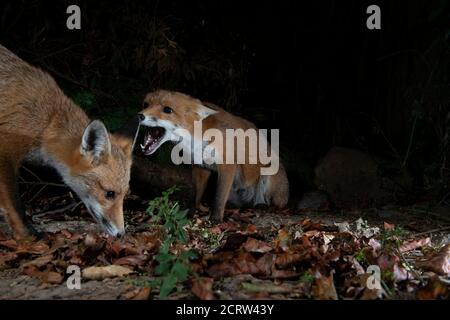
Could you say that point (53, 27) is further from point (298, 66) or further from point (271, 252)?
point (271, 252)

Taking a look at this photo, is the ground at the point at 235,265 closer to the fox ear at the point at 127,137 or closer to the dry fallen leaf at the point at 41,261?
the dry fallen leaf at the point at 41,261

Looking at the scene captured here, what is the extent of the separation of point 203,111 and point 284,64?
4469mm

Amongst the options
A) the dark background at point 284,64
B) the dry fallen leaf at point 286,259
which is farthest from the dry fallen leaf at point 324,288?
the dark background at point 284,64

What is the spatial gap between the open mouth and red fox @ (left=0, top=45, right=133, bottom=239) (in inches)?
43.1

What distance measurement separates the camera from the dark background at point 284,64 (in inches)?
276

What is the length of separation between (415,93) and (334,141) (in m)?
2.05

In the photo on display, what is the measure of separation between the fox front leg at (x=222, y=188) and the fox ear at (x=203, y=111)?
2.26 feet

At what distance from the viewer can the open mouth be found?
5.76 meters

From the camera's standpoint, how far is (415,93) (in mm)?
8031

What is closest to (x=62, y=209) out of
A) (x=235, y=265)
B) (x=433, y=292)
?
(x=235, y=265)

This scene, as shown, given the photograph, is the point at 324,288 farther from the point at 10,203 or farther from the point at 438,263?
the point at 10,203

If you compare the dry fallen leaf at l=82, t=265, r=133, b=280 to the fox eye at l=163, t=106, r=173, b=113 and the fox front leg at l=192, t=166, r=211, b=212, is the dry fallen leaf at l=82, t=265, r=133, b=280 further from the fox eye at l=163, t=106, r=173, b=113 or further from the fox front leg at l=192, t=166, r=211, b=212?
the fox front leg at l=192, t=166, r=211, b=212

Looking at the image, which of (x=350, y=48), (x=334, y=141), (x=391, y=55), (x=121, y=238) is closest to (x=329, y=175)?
(x=334, y=141)

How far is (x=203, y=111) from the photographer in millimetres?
5914
